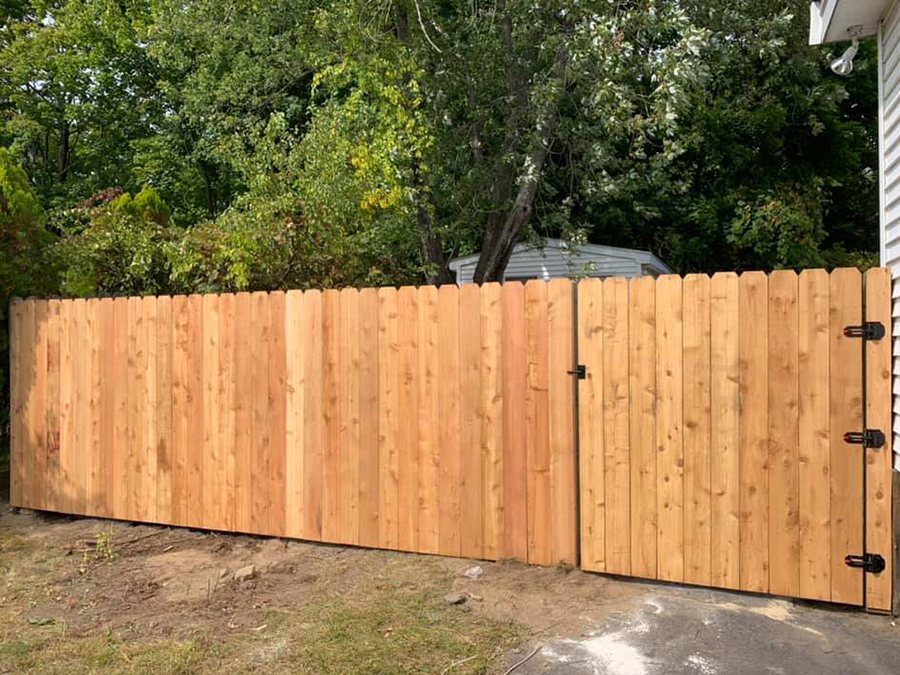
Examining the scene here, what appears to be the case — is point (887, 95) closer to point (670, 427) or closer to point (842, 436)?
point (842, 436)

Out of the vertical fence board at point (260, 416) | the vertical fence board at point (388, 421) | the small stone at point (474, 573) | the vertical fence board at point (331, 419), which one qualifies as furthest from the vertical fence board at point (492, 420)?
the vertical fence board at point (260, 416)

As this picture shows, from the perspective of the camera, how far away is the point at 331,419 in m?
5.03

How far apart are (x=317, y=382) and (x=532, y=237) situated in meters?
5.08

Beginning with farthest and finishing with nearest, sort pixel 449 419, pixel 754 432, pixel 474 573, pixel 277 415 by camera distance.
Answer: pixel 277 415, pixel 449 419, pixel 474 573, pixel 754 432

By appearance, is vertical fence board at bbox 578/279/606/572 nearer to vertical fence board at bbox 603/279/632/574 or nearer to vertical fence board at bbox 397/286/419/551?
vertical fence board at bbox 603/279/632/574

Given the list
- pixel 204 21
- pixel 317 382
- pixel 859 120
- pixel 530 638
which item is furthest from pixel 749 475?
pixel 859 120

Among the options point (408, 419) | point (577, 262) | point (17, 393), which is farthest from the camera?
point (577, 262)

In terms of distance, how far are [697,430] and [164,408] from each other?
148 inches

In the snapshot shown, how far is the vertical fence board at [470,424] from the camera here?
4633 millimetres

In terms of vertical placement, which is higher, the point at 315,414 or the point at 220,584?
the point at 315,414

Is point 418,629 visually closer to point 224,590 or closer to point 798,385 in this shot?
point 224,590

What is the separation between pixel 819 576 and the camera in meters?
3.86

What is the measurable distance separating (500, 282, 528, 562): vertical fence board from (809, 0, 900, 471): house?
1939 mm

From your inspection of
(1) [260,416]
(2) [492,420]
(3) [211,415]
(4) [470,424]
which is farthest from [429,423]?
(3) [211,415]
